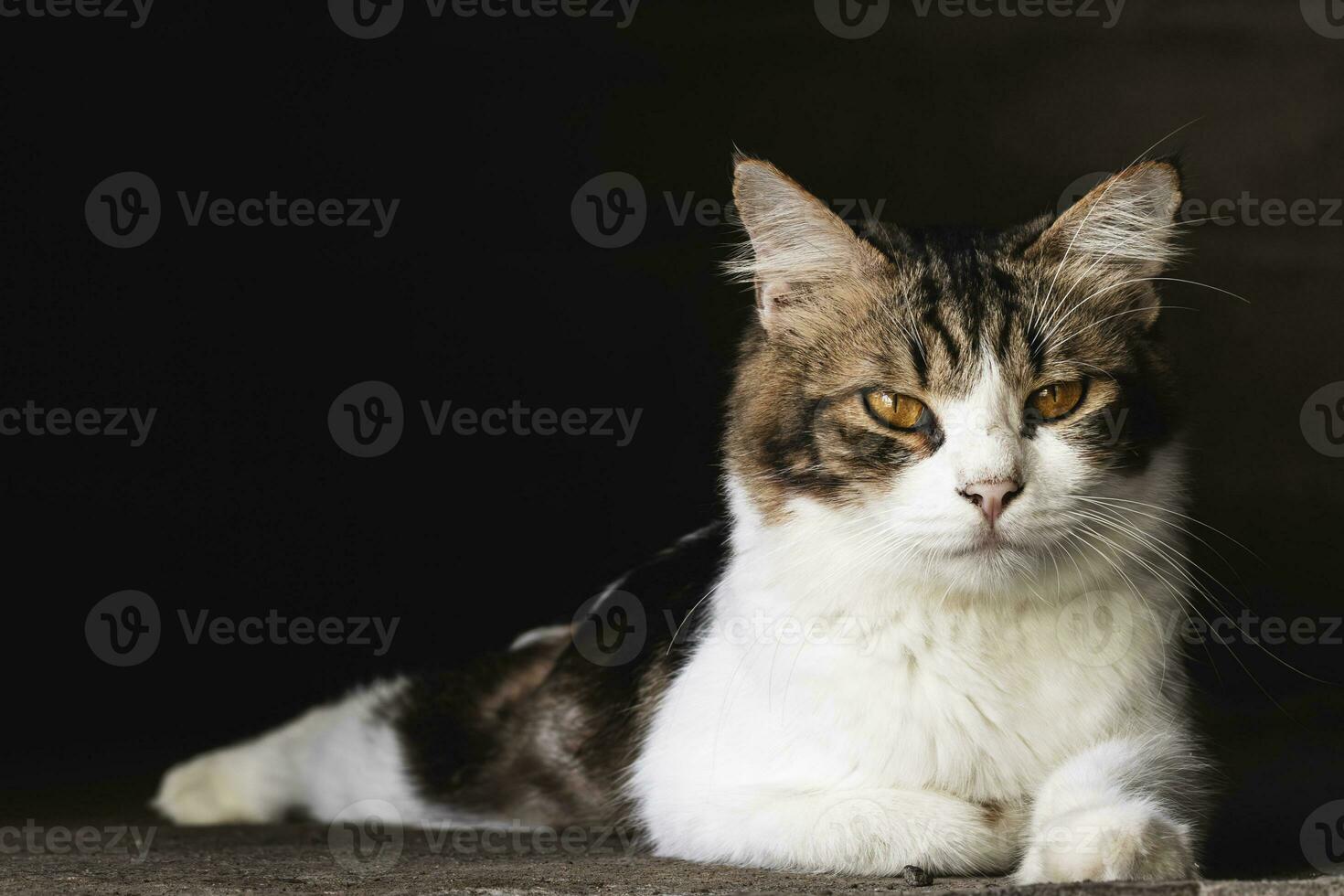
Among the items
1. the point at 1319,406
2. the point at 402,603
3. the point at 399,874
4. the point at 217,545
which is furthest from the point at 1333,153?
the point at 399,874

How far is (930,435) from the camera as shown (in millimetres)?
2527

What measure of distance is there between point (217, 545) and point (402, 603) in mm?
580

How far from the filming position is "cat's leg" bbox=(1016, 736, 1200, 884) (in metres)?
2.29

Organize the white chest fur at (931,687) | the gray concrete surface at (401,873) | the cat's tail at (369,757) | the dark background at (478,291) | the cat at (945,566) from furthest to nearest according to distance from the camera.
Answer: the dark background at (478,291)
the cat's tail at (369,757)
the white chest fur at (931,687)
the cat at (945,566)
the gray concrete surface at (401,873)

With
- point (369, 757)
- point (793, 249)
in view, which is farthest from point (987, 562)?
point (369, 757)

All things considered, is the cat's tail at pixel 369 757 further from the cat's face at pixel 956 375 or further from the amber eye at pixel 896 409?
the amber eye at pixel 896 409

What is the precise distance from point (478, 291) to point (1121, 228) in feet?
8.74

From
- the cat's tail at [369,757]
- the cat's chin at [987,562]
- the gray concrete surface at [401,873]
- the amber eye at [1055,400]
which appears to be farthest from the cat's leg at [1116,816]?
the cat's tail at [369,757]

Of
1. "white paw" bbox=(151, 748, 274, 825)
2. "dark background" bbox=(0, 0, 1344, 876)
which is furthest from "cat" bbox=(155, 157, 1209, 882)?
"dark background" bbox=(0, 0, 1344, 876)

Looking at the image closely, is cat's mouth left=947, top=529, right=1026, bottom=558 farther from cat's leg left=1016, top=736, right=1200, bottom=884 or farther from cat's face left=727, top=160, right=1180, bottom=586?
cat's leg left=1016, top=736, right=1200, bottom=884

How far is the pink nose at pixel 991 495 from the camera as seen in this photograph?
2.40m

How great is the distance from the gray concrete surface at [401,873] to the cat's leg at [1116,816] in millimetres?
105

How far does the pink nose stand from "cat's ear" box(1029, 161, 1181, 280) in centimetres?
55

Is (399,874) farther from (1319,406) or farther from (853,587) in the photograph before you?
(1319,406)
